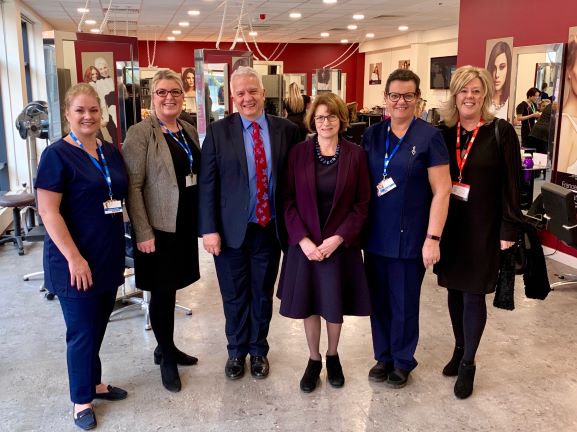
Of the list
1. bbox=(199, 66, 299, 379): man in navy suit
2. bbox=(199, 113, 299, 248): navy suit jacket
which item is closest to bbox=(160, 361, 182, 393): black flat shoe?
bbox=(199, 66, 299, 379): man in navy suit

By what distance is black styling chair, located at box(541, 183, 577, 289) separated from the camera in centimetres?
323

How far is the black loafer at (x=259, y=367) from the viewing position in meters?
2.85

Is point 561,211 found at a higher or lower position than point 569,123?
lower

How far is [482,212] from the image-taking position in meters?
2.48

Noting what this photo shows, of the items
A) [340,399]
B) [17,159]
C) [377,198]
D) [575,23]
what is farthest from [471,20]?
[17,159]

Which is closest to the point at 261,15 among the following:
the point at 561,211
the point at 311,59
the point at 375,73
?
the point at 375,73

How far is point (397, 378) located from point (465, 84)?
148 centimetres

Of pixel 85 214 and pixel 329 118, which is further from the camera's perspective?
pixel 329 118

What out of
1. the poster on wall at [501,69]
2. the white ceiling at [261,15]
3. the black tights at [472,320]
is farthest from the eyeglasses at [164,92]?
the white ceiling at [261,15]

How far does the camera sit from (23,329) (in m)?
3.49

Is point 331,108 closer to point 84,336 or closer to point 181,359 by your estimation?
point 84,336

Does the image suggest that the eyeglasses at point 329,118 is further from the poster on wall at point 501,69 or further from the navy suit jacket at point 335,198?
the poster on wall at point 501,69

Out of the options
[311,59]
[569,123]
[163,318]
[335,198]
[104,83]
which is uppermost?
[311,59]

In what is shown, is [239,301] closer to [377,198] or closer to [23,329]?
[377,198]
